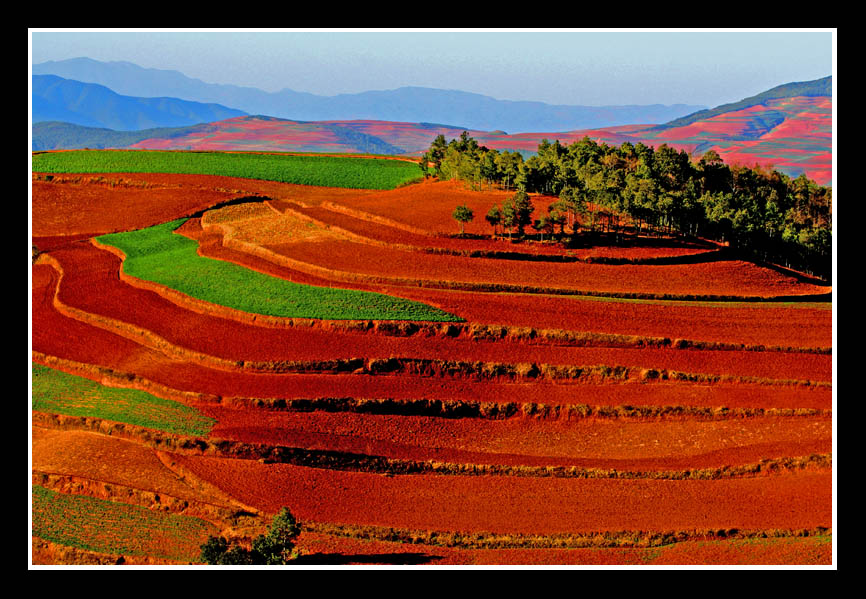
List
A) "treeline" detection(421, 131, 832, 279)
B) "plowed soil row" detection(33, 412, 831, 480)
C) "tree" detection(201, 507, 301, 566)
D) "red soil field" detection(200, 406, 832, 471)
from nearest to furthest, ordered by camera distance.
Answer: "tree" detection(201, 507, 301, 566)
"plowed soil row" detection(33, 412, 831, 480)
"red soil field" detection(200, 406, 832, 471)
"treeline" detection(421, 131, 832, 279)

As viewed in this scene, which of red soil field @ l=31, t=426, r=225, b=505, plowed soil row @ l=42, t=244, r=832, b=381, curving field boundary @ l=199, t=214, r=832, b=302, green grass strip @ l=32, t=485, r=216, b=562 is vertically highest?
curving field boundary @ l=199, t=214, r=832, b=302

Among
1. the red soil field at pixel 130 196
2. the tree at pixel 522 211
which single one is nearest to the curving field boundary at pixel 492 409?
the tree at pixel 522 211

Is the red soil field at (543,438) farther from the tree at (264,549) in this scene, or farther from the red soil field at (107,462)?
the tree at (264,549)

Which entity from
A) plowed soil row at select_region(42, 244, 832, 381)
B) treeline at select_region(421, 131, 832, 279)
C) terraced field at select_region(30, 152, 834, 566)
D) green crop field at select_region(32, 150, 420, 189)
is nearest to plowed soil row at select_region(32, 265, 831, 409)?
terraced field at select_region(30, 152, 834, 566)

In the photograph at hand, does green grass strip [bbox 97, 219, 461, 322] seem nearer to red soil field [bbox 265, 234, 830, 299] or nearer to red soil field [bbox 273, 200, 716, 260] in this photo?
red soil field [bbox 265, 234, 830, 299]

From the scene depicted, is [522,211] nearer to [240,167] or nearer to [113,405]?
[113,405]

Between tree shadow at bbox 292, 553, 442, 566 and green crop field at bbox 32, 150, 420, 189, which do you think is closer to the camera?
tree shadow at bbox 292, 553, 442, 566

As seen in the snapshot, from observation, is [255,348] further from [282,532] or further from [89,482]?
[282,532]
